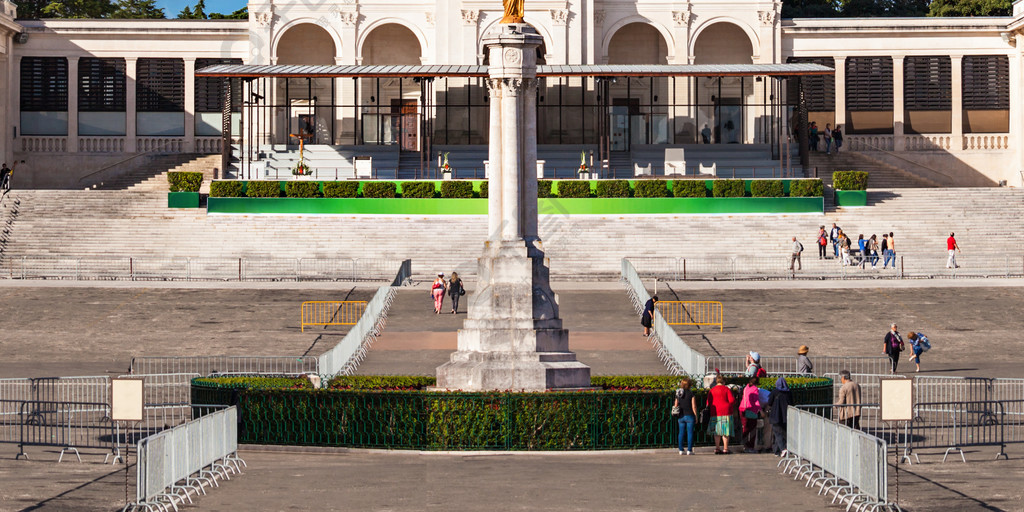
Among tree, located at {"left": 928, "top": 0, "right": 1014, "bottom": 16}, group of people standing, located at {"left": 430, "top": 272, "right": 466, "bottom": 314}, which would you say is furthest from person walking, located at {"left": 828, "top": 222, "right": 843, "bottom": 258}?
tree, located at {"left": 928, "top": 0, "right": 1014, "bottom": 16}

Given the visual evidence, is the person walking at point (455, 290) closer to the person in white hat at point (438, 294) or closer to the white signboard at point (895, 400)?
the person in white hat at point (438, 294)

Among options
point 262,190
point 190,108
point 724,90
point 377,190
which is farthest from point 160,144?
point 724,90

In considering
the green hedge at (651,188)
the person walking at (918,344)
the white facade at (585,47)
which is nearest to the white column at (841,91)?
the white facade at (585,47)

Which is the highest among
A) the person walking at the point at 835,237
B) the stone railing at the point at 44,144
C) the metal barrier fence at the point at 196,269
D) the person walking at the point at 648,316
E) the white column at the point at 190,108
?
the white column at the point at 190,108

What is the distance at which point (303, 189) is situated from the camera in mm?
59969

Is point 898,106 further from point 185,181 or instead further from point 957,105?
point 185,181

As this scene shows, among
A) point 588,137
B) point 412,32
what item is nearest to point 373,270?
point 588,137

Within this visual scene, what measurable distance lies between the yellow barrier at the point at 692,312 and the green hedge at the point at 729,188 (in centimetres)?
1802

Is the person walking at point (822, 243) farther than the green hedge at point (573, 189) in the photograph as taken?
No

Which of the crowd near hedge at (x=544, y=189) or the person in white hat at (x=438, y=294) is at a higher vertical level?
the crowd near hedge at (x=544, y=189)

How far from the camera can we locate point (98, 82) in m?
76.2

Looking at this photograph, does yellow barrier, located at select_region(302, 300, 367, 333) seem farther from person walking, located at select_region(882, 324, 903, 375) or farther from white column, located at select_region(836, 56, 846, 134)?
white column, located at select_region(836, 56, 846, 134)

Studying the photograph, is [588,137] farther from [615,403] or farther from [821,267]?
[615,403]

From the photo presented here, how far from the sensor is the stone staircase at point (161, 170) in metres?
70.3
